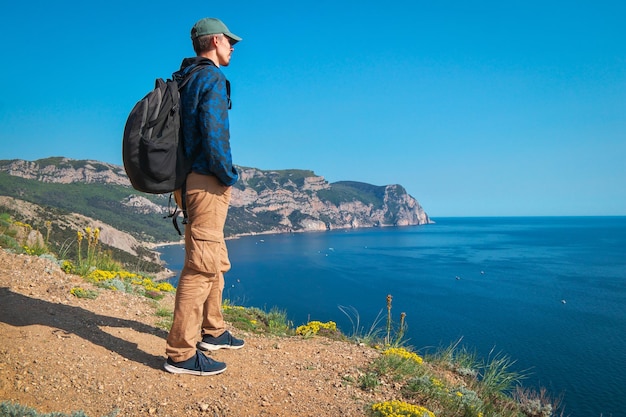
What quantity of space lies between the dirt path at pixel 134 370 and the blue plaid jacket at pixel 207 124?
1.62 m

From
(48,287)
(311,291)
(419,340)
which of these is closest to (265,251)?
(311,291)

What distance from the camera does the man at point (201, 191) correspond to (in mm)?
2982

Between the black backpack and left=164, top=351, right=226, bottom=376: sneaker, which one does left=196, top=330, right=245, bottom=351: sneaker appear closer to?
left=164, top=351, right=226, bottom=376: sneaker

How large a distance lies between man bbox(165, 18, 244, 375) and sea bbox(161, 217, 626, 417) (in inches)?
113

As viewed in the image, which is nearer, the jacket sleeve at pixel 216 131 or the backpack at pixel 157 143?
the backpack at pixel 157 143

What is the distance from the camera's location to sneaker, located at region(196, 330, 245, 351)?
3727 mm

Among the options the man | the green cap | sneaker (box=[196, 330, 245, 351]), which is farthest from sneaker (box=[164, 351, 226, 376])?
the green cap

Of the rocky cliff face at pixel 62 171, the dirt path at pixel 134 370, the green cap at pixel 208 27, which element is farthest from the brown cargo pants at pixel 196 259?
the rocky cliff face at pixel 62 171

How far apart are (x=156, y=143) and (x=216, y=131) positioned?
0.44 meters

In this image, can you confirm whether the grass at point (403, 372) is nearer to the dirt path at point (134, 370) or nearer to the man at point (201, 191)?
the dirt path at point (134, 370)

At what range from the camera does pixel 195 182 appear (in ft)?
10.0

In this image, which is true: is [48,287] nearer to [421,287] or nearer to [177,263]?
[421,287]

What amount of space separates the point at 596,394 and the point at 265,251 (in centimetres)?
10110

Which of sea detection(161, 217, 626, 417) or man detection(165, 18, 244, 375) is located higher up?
man detection(165, 18, 244, 375)
